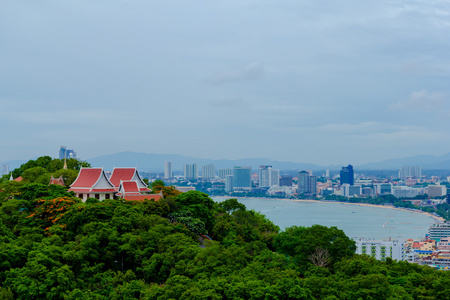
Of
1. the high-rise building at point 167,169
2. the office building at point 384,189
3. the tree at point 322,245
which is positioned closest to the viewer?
the tree at point 322,245

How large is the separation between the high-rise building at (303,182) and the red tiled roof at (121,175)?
202ft

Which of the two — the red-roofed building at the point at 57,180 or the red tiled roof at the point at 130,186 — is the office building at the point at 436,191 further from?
the red-roofed building at the point at 57,180

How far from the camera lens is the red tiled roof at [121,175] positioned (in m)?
13.7

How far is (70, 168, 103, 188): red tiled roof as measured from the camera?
1283cm

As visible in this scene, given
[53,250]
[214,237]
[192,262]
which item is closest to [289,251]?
[214,237]

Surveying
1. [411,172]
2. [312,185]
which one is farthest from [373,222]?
[411,172]

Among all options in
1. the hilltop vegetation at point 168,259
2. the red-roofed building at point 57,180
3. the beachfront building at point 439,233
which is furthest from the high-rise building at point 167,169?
the hilltop vegetation at point 168,259

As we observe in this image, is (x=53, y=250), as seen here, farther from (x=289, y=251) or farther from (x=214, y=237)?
(x=289, y=251)

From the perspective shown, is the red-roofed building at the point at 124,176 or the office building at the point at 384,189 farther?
the office building at the point at 384,189

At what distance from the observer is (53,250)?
8641 mm

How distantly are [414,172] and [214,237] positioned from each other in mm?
109049

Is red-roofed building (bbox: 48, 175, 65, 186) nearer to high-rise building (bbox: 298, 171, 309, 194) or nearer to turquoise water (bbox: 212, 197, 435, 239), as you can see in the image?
turquoise water (bbox: 212, 197, 435, 239)

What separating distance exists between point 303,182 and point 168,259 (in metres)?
66.9

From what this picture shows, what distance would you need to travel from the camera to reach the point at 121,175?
13.8 meters
